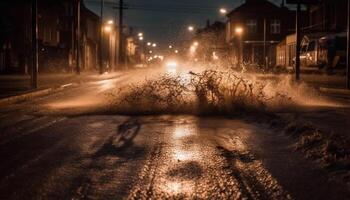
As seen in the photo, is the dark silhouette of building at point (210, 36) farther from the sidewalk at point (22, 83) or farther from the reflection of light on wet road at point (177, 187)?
the reflection of light on wet road at point (177, 187)

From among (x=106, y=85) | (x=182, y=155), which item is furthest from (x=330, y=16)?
(x=182, y=155)

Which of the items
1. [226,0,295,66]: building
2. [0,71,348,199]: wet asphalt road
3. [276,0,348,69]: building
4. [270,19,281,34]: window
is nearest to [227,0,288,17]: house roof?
[226,0,295,66]: building

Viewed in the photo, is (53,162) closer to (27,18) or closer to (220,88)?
(220,88)

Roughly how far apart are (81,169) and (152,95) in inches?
380

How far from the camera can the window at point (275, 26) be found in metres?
87.7

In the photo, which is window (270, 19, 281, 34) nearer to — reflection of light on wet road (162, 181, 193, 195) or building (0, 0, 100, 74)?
building (0, 0, 100, 74)

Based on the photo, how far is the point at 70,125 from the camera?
13750 mm

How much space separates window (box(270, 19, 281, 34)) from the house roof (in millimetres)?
1836

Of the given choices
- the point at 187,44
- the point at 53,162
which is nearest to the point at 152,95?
the point at 53,162

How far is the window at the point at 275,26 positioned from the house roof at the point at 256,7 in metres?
1.84

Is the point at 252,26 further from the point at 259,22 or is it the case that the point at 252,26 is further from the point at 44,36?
the point at 44,36

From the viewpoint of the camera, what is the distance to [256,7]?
8706cm

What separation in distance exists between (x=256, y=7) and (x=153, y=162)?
265 feet

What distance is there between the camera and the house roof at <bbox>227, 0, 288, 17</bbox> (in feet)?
285
